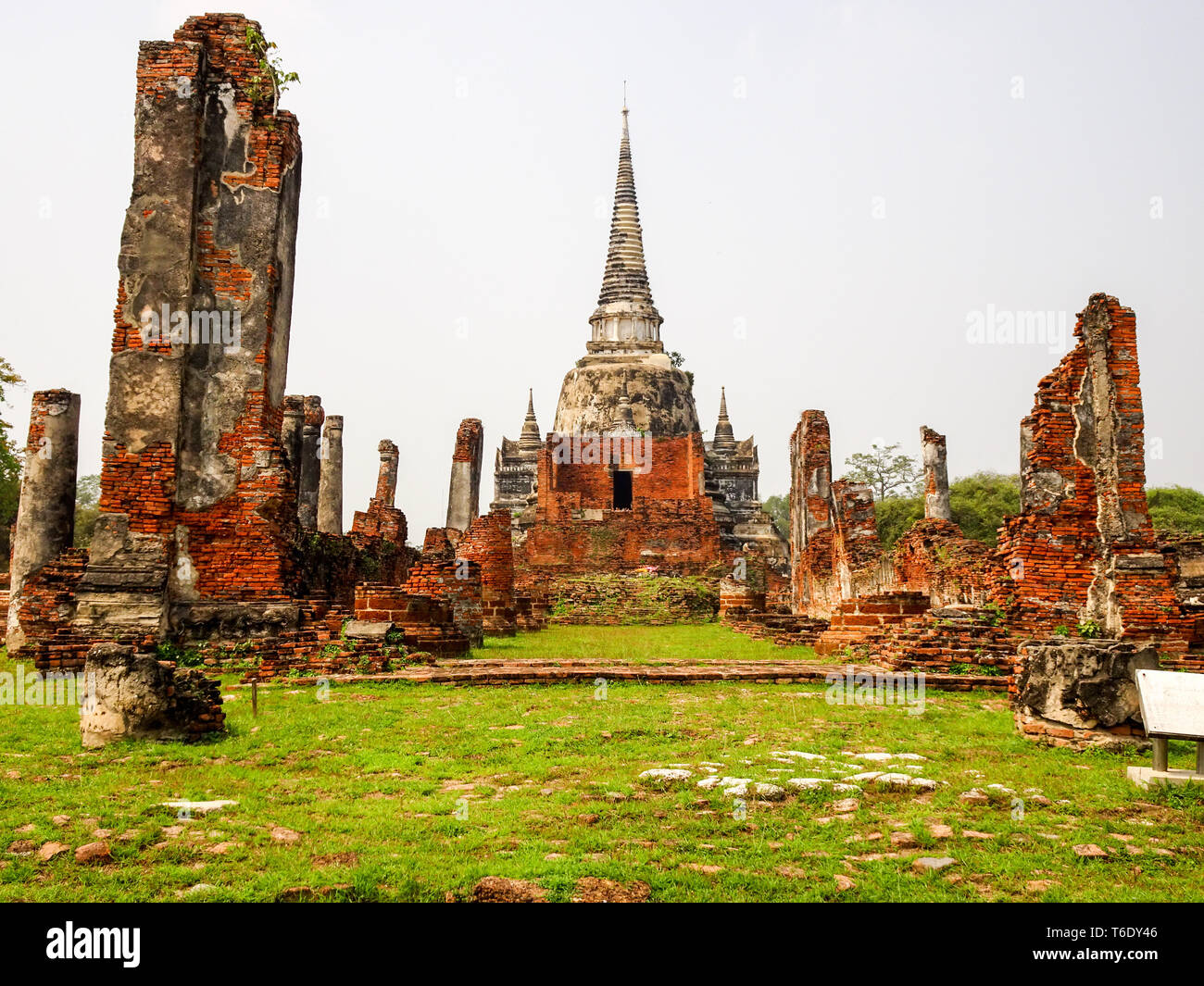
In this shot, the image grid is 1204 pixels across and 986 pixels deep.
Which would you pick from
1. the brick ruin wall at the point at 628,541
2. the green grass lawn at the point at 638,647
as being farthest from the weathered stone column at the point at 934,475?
the brick ruin wall at the point at 628,541

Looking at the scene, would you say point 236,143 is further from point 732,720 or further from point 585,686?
point 732,720

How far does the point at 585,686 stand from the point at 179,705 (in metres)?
4.52

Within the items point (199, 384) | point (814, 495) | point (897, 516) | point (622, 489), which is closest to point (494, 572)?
point (199, 384)

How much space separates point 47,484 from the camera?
14953mm

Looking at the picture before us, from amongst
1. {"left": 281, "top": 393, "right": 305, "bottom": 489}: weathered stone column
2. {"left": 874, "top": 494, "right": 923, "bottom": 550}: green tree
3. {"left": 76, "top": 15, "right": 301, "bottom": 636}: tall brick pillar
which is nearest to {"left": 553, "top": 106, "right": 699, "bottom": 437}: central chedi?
{"left": 874, "top": 494, "right": 923, "bottom": 550}: green tree

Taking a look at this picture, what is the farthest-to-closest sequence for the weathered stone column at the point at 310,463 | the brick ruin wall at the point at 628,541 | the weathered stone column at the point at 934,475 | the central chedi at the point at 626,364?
the central chedi at the point at 626,364, the brick ruin wall at the point at 628,541, the weathered stone column at the point at 934,475, the weathered stone column at the point at 310,463

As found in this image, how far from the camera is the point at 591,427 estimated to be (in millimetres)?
44000

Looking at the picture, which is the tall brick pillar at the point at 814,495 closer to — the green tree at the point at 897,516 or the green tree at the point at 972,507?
the green tree at the point at 972,507

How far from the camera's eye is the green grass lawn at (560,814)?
427cm

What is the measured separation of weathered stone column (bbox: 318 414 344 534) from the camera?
88.1 feet

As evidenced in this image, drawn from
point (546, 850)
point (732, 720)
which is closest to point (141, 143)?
point (732, 720)

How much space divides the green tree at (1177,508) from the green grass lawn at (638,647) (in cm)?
1839

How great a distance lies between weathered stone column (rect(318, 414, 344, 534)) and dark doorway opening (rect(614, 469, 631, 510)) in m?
16.4
